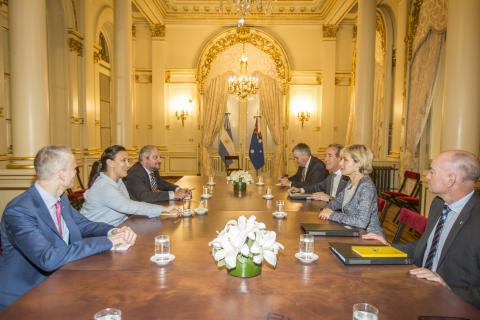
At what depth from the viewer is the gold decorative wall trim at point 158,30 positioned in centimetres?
1061

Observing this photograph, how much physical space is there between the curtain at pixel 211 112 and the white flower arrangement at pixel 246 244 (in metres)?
9.34

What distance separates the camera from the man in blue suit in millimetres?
1868

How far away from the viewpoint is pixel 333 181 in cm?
427

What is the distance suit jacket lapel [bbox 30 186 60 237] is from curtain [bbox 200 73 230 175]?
890 cm

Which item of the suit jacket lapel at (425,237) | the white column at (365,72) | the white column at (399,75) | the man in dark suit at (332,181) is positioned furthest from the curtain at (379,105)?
the suit jacket lapel at (425,237)

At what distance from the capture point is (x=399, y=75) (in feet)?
25.2

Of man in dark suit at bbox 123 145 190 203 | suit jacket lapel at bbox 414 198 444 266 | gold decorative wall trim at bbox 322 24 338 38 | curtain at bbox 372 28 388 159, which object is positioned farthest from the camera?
gold decorative wall trim at bbox 322 24 338 38

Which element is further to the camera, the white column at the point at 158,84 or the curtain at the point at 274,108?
the curtain at the point at 274,108

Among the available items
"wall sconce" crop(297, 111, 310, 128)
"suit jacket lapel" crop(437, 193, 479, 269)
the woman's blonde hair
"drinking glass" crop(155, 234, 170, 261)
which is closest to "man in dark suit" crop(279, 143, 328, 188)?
the woman's blonde hair

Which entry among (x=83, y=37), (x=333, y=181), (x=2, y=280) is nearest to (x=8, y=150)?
(x=83, y=37)

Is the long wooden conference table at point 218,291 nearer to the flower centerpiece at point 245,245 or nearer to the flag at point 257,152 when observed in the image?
the flower centerpiece at point 245,245

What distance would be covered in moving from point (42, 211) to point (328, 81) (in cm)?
981

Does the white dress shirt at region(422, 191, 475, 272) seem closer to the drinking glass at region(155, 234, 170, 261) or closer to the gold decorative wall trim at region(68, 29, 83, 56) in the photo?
the drinking glass at region(155, 234, 170, 261)

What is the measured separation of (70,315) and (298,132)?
10.1 m
